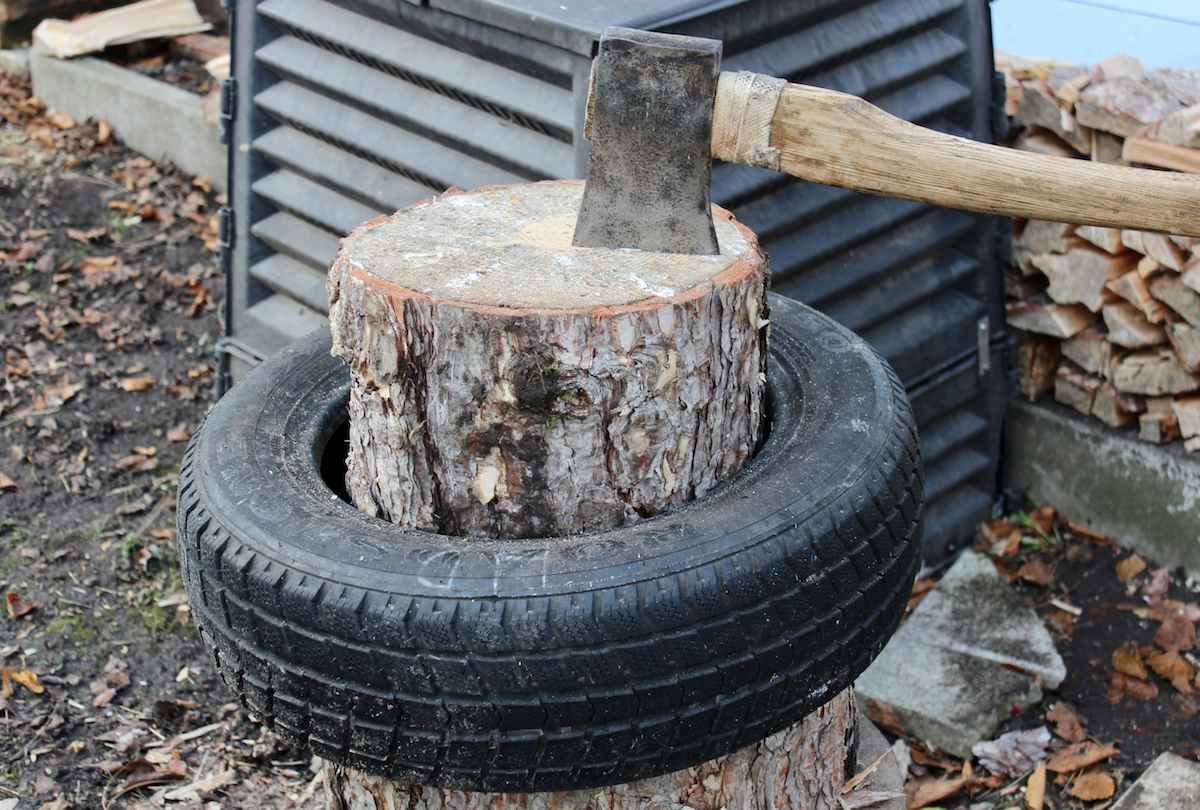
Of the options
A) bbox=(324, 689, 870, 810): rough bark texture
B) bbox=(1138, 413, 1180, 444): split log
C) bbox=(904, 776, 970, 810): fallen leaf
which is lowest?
bbox=(904, 776, 970, 810): fallen leaf

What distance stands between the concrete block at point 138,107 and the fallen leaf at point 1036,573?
4303mm

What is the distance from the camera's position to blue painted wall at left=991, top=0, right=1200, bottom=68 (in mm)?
3577

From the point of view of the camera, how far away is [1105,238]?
10.9ft

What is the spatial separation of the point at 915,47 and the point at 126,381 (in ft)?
10.6

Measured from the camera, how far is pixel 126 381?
4242 mm

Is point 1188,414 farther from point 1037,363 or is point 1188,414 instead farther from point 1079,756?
point 1079,756

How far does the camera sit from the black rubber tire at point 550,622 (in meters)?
1.53

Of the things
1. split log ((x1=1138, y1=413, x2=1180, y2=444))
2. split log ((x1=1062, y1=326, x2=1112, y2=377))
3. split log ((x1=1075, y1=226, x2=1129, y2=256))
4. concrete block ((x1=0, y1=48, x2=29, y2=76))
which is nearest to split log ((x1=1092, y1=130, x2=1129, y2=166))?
split log ((x1=1075, y1=226, x2=1129, y2=256))

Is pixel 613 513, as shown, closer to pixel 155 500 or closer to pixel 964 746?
pixel 964 746

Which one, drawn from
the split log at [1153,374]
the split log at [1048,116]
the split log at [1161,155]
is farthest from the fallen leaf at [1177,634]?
the split log at [1048,116]

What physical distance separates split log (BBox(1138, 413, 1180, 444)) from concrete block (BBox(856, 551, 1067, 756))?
69 centimetres

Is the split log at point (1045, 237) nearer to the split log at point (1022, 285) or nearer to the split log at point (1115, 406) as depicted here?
the split log at point (1022, 285)

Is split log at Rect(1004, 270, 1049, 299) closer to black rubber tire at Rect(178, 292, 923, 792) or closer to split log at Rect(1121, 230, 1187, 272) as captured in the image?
split log at Rect(1121, 230, 1187, 272)

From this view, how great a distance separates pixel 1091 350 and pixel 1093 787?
4.83 feet
